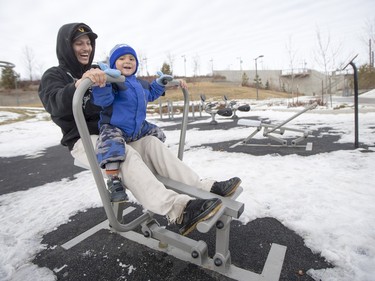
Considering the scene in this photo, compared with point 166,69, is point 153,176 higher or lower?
lower

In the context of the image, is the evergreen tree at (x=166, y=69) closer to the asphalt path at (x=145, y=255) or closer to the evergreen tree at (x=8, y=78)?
the evergreen tree at (x=8, y=78)

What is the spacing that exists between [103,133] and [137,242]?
0.97 metres

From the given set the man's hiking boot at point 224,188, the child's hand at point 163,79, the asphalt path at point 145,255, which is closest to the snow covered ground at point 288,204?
Answer: the asphalt path at point 145,255

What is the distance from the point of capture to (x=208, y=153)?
17.1 ft

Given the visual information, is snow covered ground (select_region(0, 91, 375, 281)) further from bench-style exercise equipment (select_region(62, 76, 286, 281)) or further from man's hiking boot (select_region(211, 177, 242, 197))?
man's hiking boot (select_region(211, 177, 242, 197))

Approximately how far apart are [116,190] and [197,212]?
0.56m

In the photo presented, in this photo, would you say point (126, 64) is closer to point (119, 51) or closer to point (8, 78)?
Answer: point (119, 51)

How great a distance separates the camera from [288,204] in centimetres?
262

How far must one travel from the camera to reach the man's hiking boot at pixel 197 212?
1496mm

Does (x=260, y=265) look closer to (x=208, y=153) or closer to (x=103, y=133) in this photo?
(x=103, y=133)

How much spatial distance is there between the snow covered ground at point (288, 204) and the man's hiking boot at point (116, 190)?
77 centimetres

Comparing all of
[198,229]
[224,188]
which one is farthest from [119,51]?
[198,229]

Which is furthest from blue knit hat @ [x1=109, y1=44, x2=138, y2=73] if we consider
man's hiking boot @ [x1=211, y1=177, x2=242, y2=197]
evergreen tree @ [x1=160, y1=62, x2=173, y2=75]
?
evergreen tree @ [x1=160, y1=62, x2=173, y2=75]

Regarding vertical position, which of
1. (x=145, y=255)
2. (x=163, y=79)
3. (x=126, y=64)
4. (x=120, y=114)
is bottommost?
(x=145, y=255)
